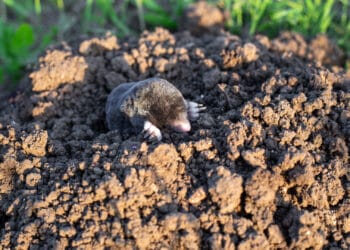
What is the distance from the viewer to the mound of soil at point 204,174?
2539 mm

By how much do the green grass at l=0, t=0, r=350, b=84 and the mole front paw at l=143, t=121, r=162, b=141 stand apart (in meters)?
1.89

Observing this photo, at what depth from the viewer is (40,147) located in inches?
119

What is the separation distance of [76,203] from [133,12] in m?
Result: 3.14

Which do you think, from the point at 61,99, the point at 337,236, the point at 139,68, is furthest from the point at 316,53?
the point at 61,99

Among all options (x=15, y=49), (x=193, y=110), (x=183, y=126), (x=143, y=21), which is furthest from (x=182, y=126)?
(x=15, y=49)

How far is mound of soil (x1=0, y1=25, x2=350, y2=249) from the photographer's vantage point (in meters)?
2.54

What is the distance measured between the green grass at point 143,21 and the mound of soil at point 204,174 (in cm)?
126

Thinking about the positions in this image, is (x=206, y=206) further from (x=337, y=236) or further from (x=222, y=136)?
(x=337, y=236)

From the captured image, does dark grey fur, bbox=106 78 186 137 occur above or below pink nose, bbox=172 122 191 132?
above

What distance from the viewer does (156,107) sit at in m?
3.14

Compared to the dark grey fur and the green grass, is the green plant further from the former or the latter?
the dark grey fur

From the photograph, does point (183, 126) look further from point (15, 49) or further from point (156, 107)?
point (15, 49)

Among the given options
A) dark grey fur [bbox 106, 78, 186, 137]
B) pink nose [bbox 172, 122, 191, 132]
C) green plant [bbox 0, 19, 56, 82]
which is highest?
dark grey fur [bbox 106, 78, 186, 137]

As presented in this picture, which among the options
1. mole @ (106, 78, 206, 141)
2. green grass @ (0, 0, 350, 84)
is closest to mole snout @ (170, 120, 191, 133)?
mole @ (106, 78, 206, 141)
